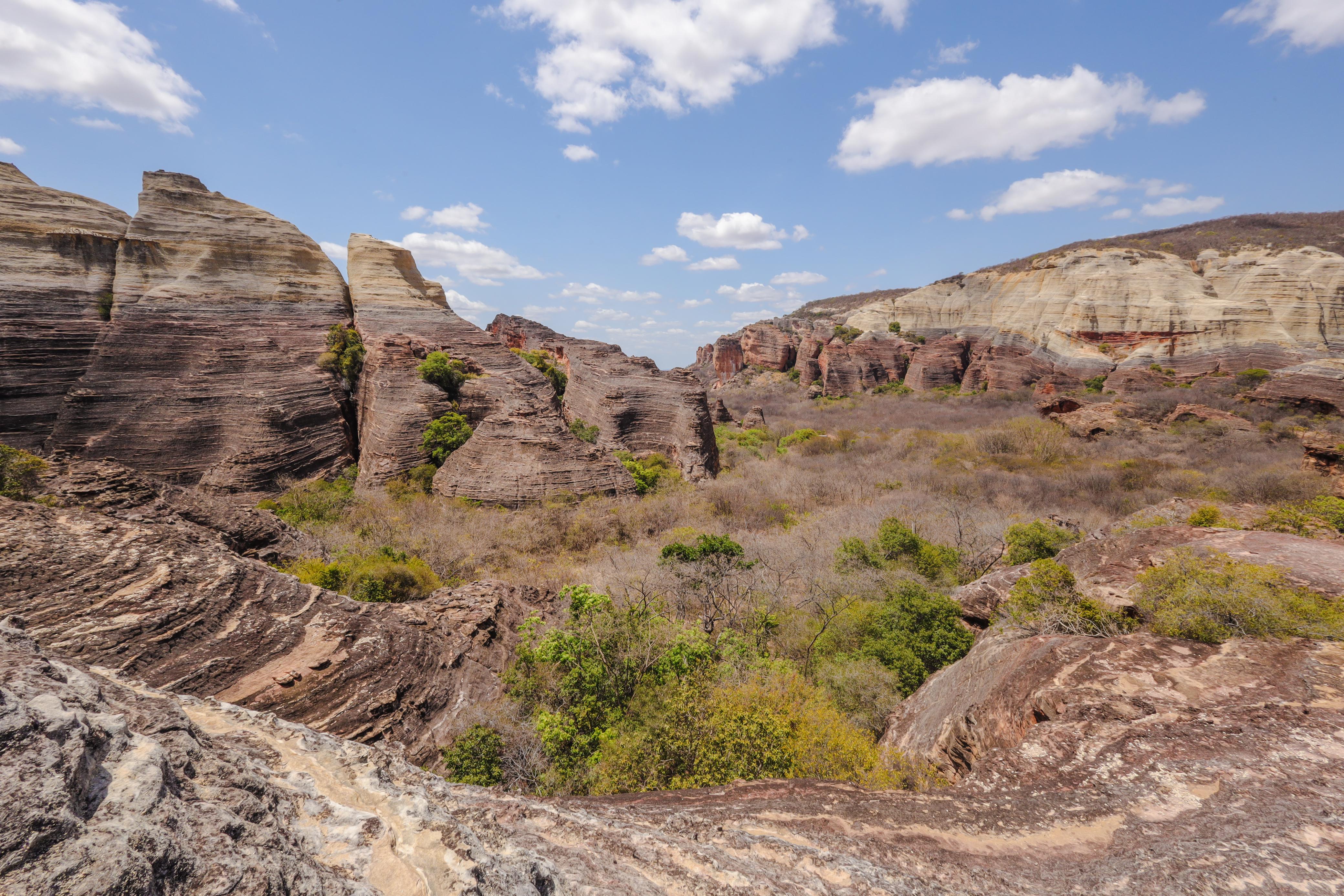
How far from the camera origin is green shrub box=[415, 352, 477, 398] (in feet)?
67.5

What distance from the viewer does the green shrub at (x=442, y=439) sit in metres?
19.0

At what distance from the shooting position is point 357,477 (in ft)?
63.5

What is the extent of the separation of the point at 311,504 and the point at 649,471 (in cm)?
1152

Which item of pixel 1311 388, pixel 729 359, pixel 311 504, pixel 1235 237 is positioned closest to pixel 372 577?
pixel 311 504

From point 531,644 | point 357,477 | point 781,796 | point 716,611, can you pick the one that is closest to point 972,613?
point 716,611

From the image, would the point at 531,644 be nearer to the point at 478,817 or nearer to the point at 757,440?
the point at 478,817

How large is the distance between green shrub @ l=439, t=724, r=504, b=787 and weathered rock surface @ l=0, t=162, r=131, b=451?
2012 centimetres

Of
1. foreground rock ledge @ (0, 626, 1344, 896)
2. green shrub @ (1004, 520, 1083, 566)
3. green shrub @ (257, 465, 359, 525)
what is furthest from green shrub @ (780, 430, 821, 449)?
foreground rock ledge @ (0, 626, 1344, 896)

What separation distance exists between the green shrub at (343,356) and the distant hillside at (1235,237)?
60.4 m

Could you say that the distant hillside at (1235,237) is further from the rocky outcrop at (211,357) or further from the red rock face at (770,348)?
the rocky outcrop at (211,357)

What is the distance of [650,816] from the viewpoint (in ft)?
11.2

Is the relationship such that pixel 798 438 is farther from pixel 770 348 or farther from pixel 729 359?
pixel 729 359

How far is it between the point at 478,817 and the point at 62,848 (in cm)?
182

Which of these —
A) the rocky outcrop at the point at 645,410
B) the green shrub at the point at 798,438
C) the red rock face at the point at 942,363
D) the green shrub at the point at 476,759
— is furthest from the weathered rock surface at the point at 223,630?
the red rock face at the point at 942,363
